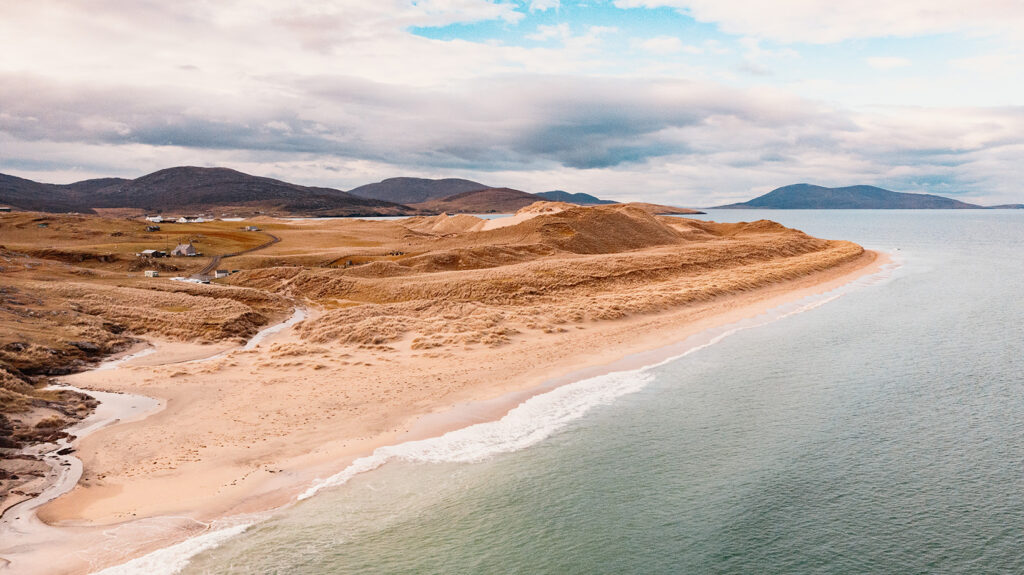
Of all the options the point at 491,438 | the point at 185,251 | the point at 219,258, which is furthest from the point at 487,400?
the point at 185,251

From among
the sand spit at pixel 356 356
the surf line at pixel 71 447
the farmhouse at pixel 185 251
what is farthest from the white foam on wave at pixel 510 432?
the farmhouse at pixel 185 251

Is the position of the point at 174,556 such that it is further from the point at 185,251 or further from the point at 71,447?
the point at 185,251

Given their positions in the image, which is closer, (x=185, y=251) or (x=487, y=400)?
(x=487, y=400)

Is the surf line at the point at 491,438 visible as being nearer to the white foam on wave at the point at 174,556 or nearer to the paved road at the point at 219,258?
the white foam on wave at the point at 174,556

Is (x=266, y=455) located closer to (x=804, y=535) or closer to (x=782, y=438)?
(x=804, y=535)

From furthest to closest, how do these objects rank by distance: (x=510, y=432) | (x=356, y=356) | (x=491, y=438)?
1. (x=356, y=356)
2. (x=510, y=432)
3. (x=491, y=438)

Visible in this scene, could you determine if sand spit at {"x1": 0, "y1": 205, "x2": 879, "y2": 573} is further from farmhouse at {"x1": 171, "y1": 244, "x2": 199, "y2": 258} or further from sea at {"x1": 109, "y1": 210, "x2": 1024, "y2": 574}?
farmhouse at {"x1": 171, "y1": 244, "x2": 199, "y2": 258}
